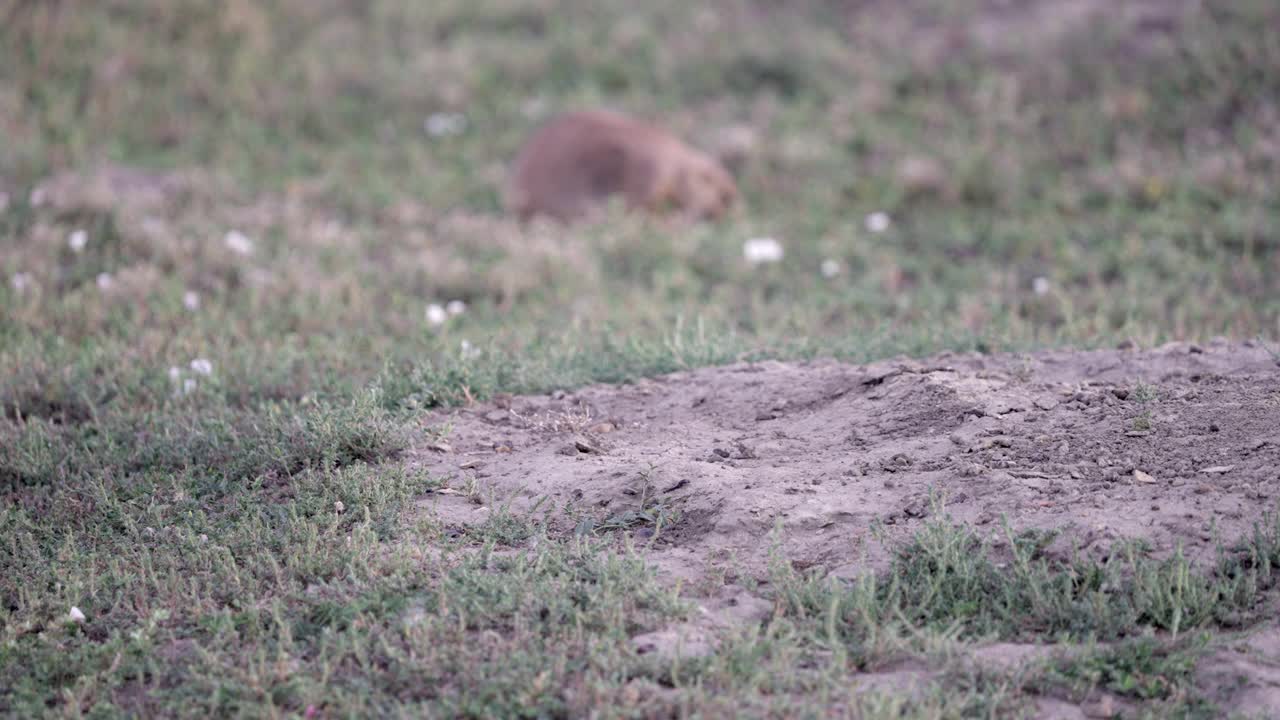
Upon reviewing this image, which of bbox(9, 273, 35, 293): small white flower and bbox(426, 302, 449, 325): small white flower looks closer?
bbox(426, 302, 449, 325): small white flower

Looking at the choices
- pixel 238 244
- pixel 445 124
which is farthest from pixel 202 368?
pixel 445 124

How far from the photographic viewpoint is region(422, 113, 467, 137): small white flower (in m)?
9.99

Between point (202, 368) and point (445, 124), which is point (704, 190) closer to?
point (445, 124)

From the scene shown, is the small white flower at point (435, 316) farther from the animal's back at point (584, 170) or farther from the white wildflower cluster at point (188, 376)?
the animal's back at point (584, 170)

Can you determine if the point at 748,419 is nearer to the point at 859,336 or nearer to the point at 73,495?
the point at 859,336

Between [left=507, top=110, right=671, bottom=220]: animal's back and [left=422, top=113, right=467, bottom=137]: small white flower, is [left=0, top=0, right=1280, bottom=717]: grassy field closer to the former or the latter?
[left=422, top=113, right=467, bottom=137]: small white flower

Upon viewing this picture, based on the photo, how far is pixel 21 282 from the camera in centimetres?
645

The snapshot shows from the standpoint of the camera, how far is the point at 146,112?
32.7ft

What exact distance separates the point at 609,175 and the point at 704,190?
2.22 ft

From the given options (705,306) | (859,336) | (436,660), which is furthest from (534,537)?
(705,306)

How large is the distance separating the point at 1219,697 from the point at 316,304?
4.99 metres

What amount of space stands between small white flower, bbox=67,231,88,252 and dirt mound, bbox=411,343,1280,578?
140 inches

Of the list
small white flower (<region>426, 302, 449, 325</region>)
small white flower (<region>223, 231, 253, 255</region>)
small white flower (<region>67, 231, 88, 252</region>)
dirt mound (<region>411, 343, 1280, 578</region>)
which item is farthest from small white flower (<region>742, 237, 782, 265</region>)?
small white flower (<region>67, 231, 88, 252</region>)

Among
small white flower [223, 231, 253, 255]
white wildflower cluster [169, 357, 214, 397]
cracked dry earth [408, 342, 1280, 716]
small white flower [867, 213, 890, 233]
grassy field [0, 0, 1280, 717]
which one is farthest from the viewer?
small white flower [867, 213, 890, 233]
